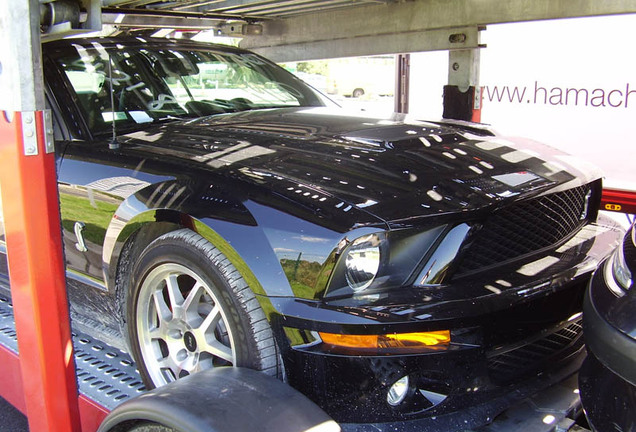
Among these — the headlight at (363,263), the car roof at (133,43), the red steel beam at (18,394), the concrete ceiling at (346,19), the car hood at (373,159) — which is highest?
the concrete ceiling at (346,19)

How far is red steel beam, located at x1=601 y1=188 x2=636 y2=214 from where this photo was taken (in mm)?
4270

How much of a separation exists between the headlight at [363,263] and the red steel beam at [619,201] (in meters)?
3.03

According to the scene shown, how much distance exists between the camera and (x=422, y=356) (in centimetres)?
183

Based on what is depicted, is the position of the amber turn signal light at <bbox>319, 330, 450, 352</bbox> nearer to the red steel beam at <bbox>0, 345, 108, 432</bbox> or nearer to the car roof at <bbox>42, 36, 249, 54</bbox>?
the red steel beam at <bbox>0, 345, 108, 432</bbox>

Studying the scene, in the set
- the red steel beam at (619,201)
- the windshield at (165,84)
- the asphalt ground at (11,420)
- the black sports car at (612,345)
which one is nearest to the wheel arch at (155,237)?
the windshield at (165,84)

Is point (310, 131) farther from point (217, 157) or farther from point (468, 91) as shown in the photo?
point (468, 91)

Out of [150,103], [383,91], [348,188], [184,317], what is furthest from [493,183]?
[383,91]

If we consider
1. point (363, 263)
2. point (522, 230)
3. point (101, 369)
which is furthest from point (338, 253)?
point (101, 369)

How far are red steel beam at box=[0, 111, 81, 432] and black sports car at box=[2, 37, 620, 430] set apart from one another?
1.14ft

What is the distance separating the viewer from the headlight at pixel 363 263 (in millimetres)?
1918

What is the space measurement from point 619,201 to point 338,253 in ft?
10.5

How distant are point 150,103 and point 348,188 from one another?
1.50m

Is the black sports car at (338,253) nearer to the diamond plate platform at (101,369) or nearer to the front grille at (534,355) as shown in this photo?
the front grille at (534,355)

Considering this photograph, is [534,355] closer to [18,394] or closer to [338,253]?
[338,253]
